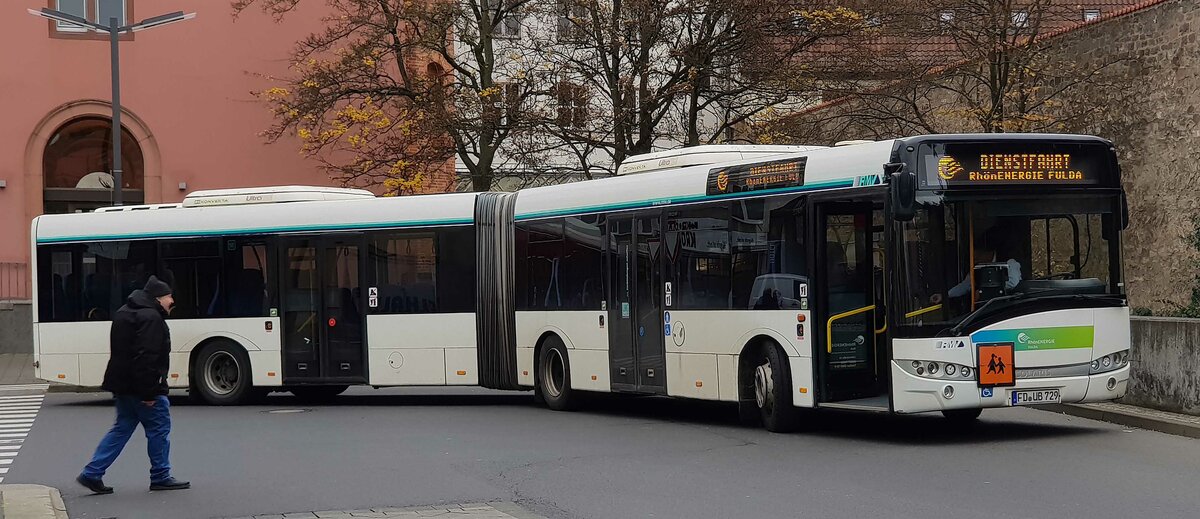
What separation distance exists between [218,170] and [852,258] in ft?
85.3

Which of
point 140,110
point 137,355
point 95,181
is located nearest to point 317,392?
point 137,355

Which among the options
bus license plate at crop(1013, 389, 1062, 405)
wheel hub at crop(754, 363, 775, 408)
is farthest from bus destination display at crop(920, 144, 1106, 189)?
wheel hub at crop(754, 363, 775, 408)

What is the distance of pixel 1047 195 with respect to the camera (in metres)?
14.0

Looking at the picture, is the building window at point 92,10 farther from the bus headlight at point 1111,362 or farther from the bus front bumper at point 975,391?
the bus headlight at point 1111,362

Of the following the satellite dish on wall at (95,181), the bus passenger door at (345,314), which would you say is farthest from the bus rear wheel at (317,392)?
the satellite dish on wall at (95,181)

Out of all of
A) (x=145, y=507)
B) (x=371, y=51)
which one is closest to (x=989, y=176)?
(x=145, y=507)

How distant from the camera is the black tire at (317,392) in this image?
22859 mm

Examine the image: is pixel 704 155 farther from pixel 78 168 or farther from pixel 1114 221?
pixel 78 168

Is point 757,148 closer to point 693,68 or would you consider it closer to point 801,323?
point 801,323

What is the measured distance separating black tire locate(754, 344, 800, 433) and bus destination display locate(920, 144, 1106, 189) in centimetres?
255

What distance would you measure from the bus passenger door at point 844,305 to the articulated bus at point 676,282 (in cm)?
2

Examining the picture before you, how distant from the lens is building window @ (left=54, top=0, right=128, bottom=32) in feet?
120

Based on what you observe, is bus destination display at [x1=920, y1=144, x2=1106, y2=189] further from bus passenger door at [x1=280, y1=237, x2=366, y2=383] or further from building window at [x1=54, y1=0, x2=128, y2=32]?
building window at [x1=54, y1=0, x2=128, y2=32]

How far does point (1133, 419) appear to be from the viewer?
15.2m
